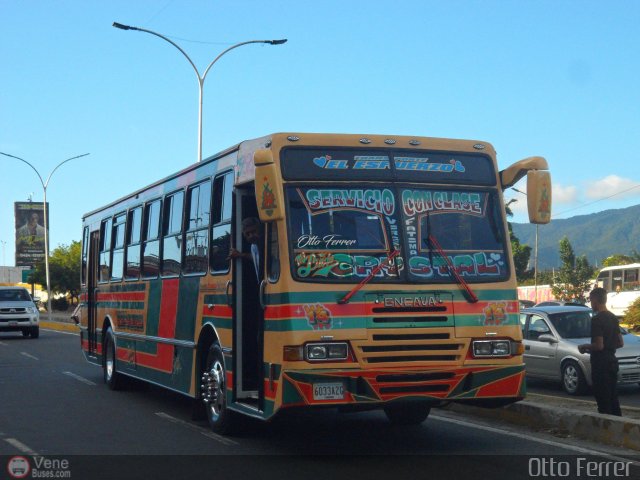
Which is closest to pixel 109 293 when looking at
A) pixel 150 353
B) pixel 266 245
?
pixel 150 353

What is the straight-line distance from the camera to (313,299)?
9.22 meters

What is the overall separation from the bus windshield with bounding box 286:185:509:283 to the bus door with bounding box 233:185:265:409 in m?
1.18

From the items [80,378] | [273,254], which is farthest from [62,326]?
[273,254]

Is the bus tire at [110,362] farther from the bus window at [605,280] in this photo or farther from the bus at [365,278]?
the bus window at [605,280]

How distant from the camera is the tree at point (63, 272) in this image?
80188mm

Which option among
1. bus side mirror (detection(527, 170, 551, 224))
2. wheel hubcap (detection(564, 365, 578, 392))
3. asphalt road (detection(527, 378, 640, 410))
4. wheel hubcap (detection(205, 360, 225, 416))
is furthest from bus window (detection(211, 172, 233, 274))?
wheel hubcap (detection(564, 365, 578, 392))

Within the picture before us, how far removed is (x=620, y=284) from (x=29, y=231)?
47202 millimetres

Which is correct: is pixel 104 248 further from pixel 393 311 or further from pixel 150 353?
pixel 393 311

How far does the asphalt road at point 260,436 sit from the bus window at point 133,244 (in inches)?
75.1

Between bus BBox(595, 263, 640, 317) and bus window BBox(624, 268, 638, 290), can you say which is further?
bus window BBox(624, 268, 638, 290)

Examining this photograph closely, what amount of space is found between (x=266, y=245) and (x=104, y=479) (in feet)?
8.53

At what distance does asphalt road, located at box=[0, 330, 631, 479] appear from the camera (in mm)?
9836

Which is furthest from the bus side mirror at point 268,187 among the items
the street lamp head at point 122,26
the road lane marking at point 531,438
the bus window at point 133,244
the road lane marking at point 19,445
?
the street lamp head at point 122,26

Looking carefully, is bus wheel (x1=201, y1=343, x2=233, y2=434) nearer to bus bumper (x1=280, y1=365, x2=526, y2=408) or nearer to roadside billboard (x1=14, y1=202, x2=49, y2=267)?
bus bumper (x1=280, y1=365, x2=526, y2=408)
